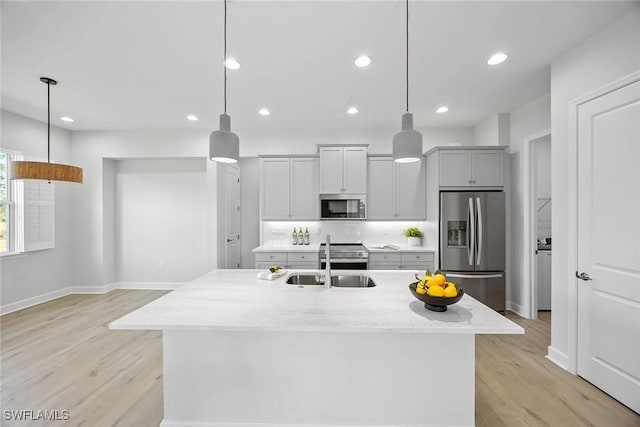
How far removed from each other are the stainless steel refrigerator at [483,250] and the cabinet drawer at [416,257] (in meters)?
0.34

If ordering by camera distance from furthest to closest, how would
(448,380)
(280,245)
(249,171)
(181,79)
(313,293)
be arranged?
(249,171) → (280,245) → (181,79) → (313,293) → (448,380)

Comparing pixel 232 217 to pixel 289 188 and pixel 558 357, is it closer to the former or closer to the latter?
pixel 289 188

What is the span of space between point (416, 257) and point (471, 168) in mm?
1466

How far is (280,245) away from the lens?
4719mm

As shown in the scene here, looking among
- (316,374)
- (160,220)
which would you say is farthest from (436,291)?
(160,220)

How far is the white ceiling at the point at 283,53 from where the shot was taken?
1988 millimetres

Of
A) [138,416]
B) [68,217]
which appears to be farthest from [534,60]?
[68,217]

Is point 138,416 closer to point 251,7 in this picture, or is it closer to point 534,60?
point 251,7

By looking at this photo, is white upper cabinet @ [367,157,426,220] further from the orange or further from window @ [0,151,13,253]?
window @ [0,151,13,253]

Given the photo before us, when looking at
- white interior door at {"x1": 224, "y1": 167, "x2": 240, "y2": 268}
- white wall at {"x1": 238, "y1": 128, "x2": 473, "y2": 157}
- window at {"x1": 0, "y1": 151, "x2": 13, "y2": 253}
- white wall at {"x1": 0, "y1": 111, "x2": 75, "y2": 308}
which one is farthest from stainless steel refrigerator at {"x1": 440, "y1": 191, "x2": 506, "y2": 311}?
window at {"x1": 0, "y1": 151, "x2": 13, "y2": 253}

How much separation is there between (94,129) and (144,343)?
3762 mm

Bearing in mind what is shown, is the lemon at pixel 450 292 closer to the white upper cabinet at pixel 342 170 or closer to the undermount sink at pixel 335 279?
the undermount sink at pixel 335 279

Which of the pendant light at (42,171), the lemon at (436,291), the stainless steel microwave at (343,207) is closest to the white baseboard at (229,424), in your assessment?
the lemon at (436,291)

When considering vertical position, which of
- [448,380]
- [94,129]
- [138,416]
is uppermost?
[94,129]
